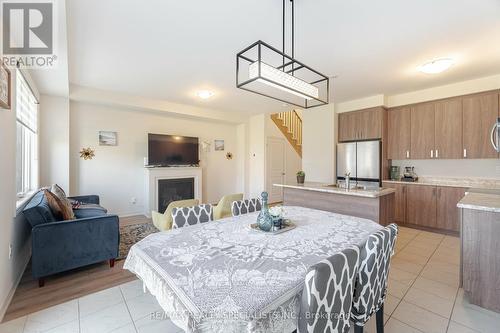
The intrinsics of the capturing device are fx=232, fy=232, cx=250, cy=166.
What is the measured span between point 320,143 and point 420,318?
406cm

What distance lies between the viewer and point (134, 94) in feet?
15.5

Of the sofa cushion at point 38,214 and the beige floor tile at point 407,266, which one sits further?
the beige floor tile at point 407,266

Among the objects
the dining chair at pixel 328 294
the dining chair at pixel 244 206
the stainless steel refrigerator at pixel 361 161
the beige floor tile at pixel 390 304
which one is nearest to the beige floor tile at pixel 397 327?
the beige floor tile at pixel 390 304

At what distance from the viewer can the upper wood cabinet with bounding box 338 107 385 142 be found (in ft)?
15.5

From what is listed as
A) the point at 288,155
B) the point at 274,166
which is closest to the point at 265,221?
the point at 274,166

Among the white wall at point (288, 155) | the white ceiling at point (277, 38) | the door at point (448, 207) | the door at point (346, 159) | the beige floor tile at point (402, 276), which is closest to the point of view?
the white ceiling at point (277, 38)

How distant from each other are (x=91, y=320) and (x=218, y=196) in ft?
15.9

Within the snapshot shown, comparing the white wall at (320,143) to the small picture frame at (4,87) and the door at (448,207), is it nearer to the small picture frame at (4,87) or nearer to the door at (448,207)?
the door at (448,207)

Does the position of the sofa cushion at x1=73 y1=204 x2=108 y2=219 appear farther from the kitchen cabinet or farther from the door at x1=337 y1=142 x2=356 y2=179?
the kitchen cabinet

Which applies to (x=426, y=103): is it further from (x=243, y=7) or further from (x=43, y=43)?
(x=43, y=43)

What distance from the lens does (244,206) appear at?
2.64 m

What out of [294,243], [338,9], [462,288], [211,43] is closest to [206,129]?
[211,43]

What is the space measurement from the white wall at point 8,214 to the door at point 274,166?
17.2 ft

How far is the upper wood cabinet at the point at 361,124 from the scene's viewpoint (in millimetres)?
4711
